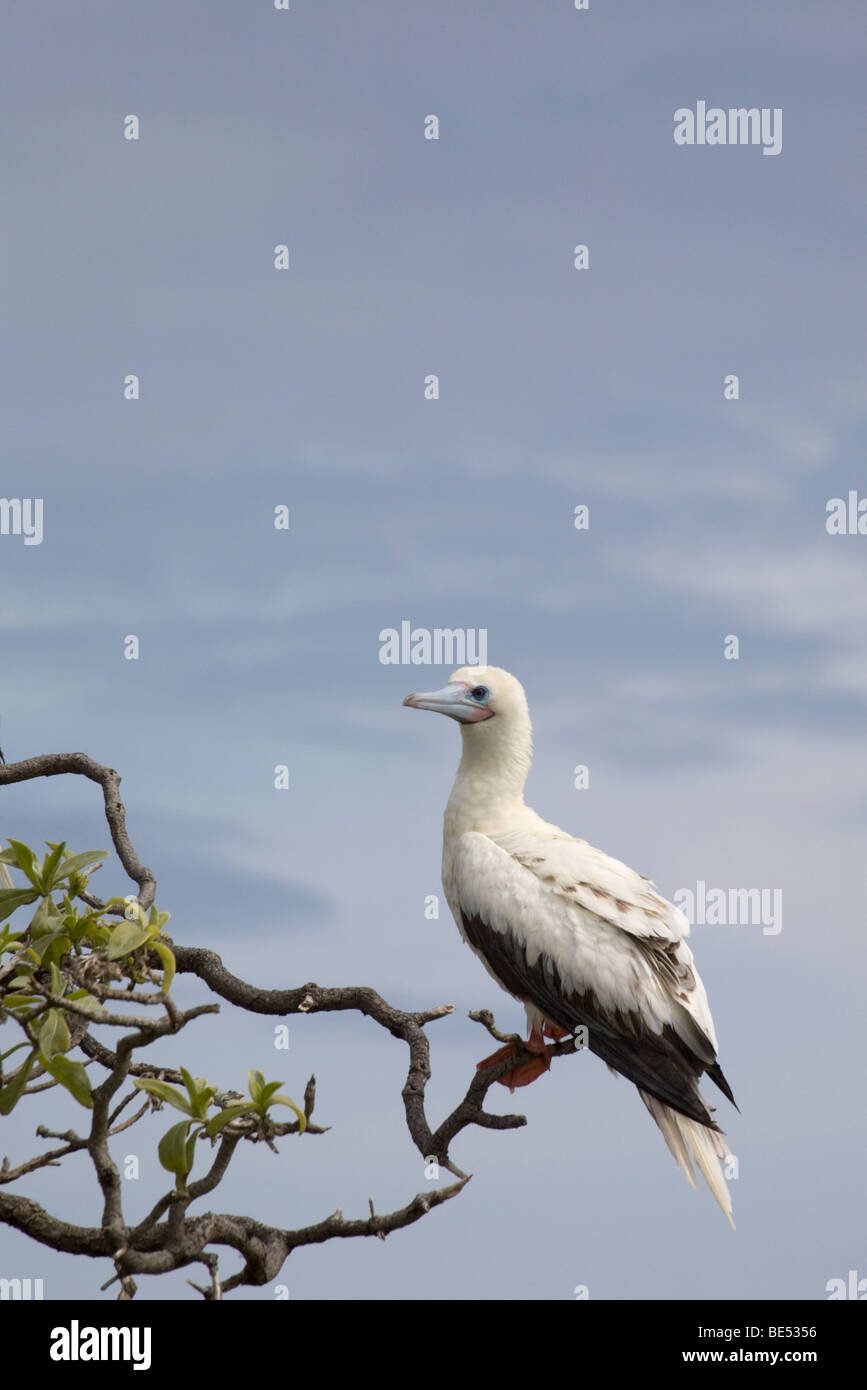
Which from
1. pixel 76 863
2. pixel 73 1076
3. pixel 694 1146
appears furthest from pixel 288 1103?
pixel 694 1146

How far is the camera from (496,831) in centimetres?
712

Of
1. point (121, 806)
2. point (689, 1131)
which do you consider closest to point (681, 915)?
point (689, 1131)

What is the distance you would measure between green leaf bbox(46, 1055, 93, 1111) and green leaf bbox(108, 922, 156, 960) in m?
0.35

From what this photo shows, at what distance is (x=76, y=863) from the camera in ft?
15.3

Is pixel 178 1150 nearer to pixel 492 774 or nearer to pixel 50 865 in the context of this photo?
pixel 50 865

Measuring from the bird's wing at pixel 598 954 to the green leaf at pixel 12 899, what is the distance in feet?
8.42

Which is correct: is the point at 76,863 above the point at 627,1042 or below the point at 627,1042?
above

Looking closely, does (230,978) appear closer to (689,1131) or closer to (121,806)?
(121,806)

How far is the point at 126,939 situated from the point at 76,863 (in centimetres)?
47

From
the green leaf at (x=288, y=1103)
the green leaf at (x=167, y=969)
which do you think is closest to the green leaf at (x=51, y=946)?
the green leaf at (x=167, y=969)

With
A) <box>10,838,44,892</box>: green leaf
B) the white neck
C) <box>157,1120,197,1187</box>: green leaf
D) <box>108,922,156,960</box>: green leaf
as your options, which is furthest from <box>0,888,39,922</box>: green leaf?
the white neck

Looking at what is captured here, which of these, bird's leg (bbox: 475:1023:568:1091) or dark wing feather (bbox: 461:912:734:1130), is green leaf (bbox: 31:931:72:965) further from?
dark wing feather (bbox: 461:912:734:1130)
